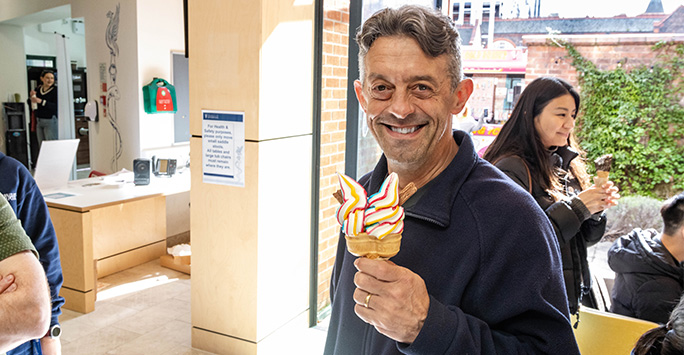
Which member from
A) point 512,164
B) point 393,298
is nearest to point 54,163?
point 512,164

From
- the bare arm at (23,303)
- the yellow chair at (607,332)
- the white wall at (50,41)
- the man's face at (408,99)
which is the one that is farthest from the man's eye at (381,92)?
the white wall at (50,41)

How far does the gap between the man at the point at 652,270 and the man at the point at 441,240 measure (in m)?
1.59

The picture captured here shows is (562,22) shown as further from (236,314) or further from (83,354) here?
(83,354)

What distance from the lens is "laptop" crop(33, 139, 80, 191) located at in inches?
184

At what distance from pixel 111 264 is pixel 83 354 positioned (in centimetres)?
169

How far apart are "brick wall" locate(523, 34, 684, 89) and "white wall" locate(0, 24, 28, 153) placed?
927cm

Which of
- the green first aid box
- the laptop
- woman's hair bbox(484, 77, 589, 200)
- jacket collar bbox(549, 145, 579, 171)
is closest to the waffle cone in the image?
woman's hair bbox(484, 77, 589, 200)

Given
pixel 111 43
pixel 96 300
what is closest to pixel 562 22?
pixel 96 300

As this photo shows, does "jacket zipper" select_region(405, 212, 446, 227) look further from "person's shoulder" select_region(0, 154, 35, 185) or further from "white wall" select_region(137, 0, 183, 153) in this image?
"white wall" select_region(137, 0, 183, 153)

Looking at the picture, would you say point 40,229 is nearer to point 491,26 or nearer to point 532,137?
point 532,137

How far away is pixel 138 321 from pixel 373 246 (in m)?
3.68

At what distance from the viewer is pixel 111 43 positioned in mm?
6547

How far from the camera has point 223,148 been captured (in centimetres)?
326

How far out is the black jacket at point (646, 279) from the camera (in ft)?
7.35
